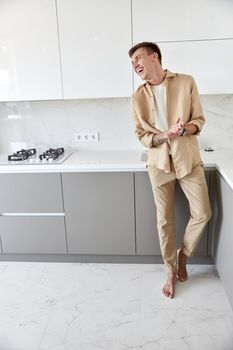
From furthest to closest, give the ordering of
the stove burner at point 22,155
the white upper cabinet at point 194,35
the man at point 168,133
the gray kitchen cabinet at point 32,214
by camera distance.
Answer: the stove burner at point 22,155 < the gray kitchen cabinet at point 32,214 < the white upper cabinet at point 194,35 < the man at point 168,133

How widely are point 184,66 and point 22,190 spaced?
4.75 ft

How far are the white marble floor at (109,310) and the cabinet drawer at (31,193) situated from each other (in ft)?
1.61

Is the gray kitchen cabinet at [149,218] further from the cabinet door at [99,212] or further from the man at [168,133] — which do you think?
the man at [168,133]

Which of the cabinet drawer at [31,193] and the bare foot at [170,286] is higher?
the cabinet drawer at [31,193]

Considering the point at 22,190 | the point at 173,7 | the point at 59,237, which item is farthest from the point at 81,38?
the point at 59,237

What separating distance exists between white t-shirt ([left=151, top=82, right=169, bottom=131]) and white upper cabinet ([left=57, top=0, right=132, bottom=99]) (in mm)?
436

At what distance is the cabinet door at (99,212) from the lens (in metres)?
2.23

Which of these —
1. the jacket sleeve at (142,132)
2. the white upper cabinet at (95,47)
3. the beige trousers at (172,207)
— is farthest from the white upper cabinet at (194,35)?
the beige trousers at (172,207)

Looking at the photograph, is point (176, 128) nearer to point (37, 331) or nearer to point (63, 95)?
point (63, 95)

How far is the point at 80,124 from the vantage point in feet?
8.78

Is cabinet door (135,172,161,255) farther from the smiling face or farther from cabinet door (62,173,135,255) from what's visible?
the smiling face

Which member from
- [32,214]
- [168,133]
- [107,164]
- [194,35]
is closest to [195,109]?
[168,133]

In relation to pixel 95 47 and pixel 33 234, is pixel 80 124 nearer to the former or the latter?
pixel 95 47

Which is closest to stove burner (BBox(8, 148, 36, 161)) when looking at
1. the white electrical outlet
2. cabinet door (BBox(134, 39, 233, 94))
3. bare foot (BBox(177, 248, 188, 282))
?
the white electrical outlet
